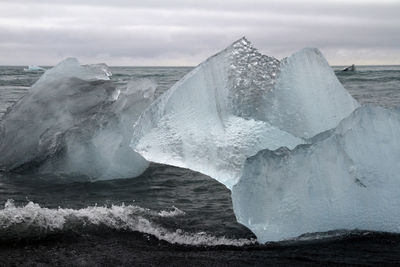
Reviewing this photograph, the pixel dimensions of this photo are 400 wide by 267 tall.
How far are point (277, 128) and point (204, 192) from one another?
1513 millimetres

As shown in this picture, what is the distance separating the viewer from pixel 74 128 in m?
7.58

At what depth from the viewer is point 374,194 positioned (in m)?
4.89

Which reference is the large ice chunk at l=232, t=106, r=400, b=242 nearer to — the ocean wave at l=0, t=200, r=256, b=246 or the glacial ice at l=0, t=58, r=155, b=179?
the ocean wave at l=0, t=200, r=256, b=246

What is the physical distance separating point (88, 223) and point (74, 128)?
2.86 m

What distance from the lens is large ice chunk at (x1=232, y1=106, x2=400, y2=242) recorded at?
15.4 feet

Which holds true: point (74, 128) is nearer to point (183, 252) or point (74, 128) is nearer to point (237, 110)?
point (237, 110)

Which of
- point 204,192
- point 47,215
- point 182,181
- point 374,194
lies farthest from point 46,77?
point 374,194

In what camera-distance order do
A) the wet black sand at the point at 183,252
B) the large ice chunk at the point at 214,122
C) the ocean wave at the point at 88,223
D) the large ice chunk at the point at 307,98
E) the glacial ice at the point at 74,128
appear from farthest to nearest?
the glacial ice at the point at 74,128 < the large ice chunk at the point at 307,98 < the large ice chunk at the point at 214,122 < the ocean wave at the point at 88,223 < the wet black sand at the point at 183,252

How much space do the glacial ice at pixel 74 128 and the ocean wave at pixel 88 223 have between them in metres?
2.07

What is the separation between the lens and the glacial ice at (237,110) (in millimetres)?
5492

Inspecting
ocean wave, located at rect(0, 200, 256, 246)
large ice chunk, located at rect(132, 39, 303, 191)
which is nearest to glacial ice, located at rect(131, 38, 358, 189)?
large ice chunk, located at rect(132, 39, 303, 191)

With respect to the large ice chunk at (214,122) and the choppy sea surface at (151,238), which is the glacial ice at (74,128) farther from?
the large ice chunk at (214,122)

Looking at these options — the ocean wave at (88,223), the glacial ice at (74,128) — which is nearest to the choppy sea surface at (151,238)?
the ocean wave at (88,223)

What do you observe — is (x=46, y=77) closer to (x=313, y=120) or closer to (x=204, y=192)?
(x=204, y=192)
